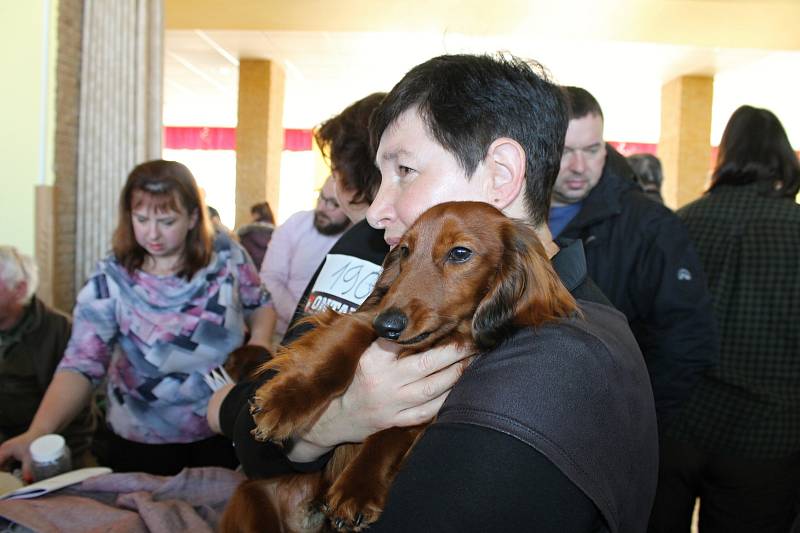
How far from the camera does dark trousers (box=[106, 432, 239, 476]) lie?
2473 mm

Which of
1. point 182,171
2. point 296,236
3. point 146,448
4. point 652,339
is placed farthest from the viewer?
point 296,236

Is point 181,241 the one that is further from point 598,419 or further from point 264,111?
point 264,111

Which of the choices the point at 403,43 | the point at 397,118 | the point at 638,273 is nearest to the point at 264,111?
the point at 403,43

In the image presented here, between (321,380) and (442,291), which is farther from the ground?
(442,291)

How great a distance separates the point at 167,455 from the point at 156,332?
45 centimetres

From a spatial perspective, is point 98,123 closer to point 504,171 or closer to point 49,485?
point 49,485

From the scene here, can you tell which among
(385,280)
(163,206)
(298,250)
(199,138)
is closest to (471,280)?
(385,280)

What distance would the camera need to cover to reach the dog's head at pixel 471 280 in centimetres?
100

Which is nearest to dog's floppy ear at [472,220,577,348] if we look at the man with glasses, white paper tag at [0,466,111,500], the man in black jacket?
white paper tag at [0,466,111,500]

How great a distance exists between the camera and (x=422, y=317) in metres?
1.00

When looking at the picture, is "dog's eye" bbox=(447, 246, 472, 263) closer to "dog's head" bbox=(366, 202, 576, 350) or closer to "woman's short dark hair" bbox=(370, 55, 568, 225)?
"dog's head" bbox=(366, 202, 576, 350)

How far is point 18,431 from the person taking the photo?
295 cm

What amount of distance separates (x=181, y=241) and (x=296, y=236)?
2.71 feet

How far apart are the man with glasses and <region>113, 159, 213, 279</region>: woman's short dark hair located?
0.58 m
